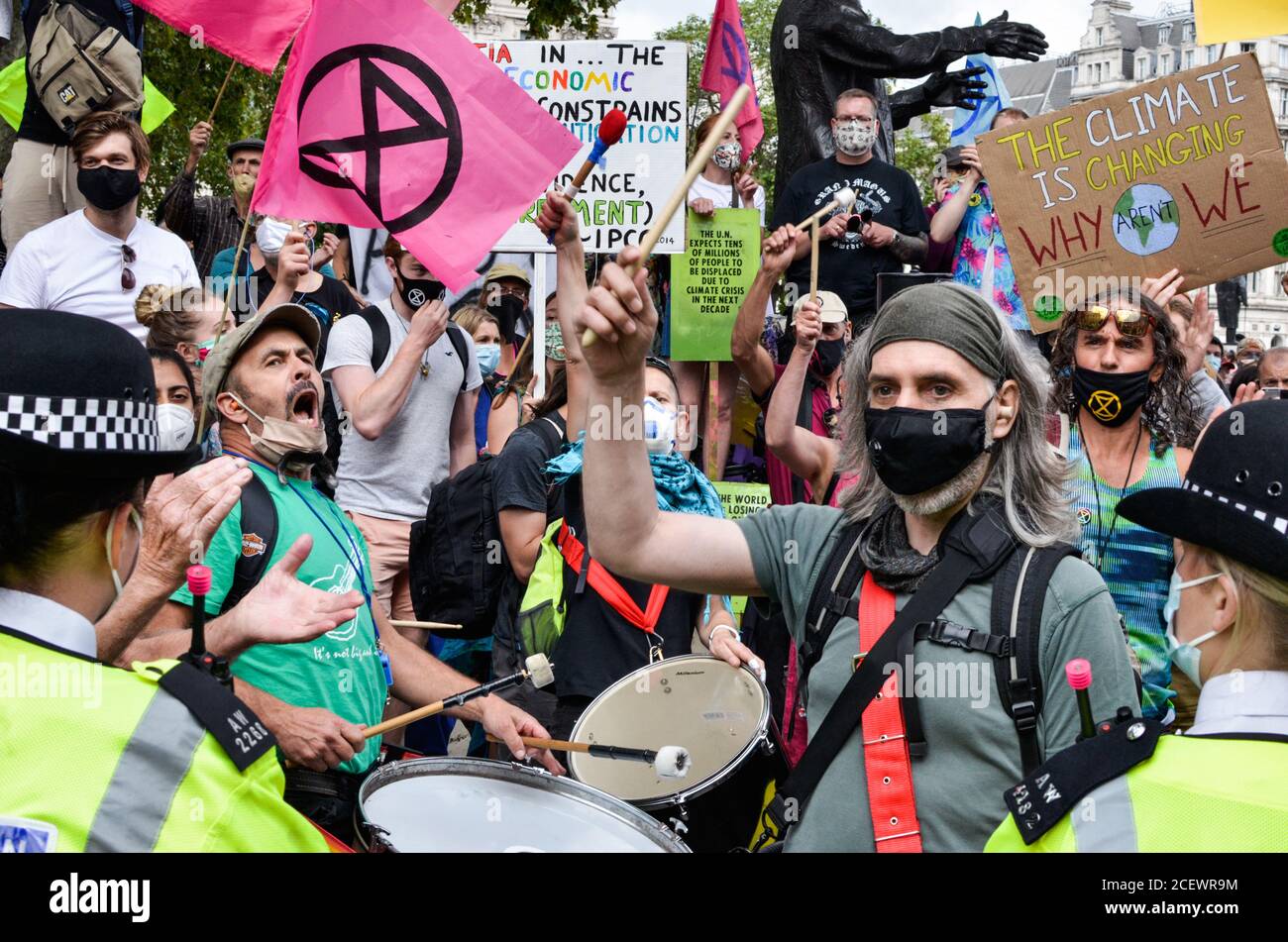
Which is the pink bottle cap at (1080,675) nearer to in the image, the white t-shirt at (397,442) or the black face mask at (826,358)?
the white t-shirt at (397,442)

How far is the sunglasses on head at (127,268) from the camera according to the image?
6680 mm

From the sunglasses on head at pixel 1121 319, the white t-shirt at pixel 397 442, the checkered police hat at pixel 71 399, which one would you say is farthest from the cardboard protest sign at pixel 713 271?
the checkered police hat at pixel 71 399

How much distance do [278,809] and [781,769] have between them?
8.02 ft

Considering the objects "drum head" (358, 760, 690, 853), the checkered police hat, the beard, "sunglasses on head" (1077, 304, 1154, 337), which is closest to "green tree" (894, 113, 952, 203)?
"sunglasses on head" (1077, 304, 1154, 337)

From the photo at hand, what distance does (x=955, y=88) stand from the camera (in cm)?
985

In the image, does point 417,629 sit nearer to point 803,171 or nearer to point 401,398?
point 401,398

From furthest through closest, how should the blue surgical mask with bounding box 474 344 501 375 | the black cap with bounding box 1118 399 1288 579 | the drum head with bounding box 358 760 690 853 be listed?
1. the blue surgical mask with bounding box 474 344 501 375
2. the drum head with bounding box 358 760 690 853
3. the black cap with bounding box 1118 399 1288 579

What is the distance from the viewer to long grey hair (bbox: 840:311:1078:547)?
305cm

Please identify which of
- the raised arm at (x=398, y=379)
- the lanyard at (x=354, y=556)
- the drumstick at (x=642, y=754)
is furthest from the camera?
the raised arm at (x=398, y=379)

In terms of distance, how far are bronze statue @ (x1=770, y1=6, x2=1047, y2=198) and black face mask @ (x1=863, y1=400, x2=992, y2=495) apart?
660cm

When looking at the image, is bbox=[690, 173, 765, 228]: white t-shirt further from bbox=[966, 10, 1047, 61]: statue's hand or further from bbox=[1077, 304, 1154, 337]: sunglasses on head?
bbox=[1077, 304, 1154, 337]: sunglasses on head

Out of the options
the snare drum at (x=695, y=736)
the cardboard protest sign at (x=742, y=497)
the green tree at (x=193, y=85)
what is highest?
the green tree at (x=193, y=85)

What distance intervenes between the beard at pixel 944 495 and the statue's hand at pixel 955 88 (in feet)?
23.6
